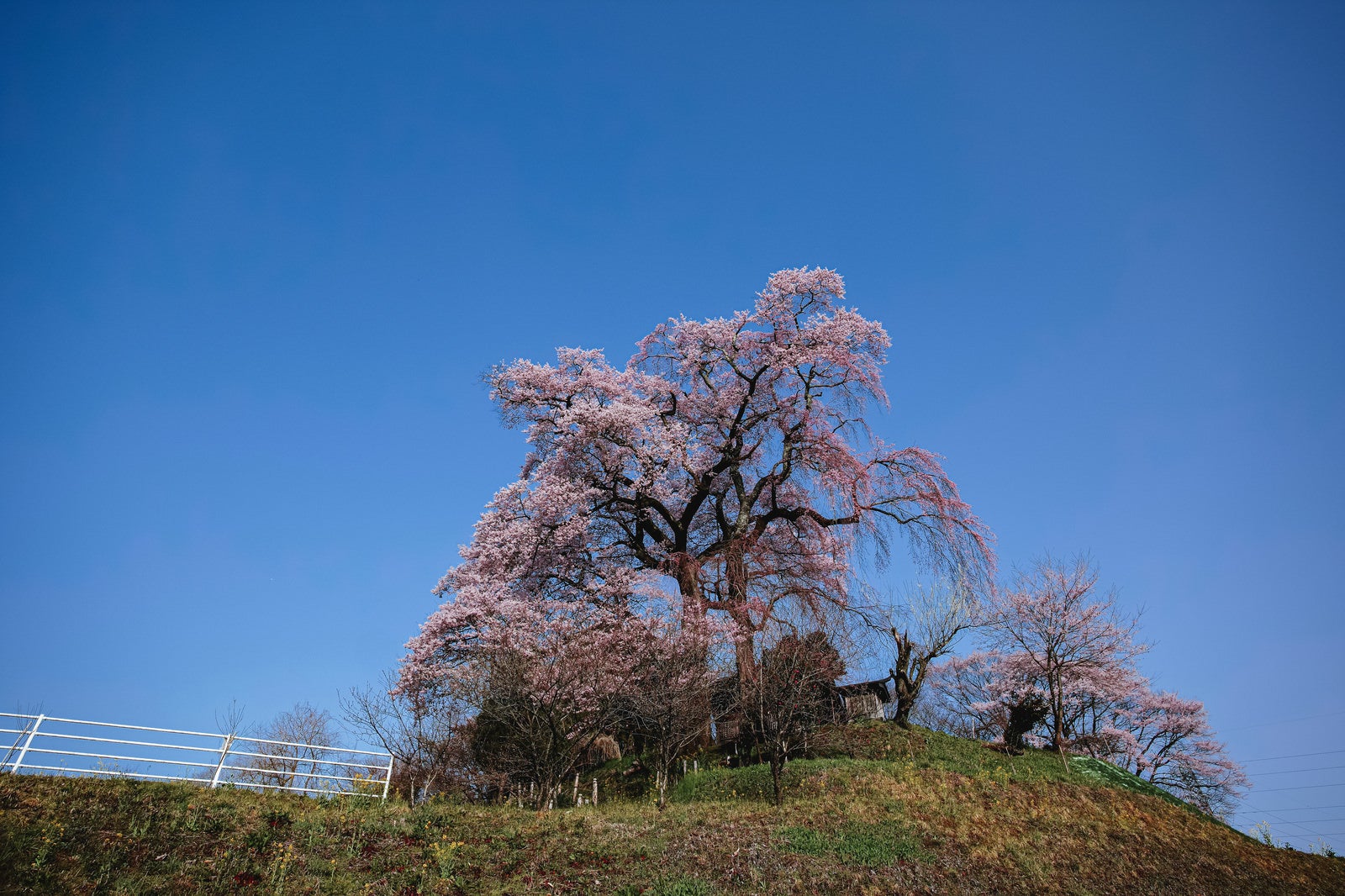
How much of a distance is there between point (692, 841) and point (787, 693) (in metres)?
6.61

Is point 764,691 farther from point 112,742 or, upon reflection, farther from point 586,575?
point 112,742

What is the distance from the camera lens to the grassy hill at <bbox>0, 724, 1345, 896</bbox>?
33.3 feet

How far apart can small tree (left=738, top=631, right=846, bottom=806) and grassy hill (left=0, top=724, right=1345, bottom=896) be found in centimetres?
120

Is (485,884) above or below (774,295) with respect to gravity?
below

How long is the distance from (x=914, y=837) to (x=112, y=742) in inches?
617

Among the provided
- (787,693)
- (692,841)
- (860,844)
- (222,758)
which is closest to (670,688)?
(787,693)

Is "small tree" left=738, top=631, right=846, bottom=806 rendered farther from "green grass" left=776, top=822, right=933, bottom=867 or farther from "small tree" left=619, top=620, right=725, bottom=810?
"green grass" left=776, top=822, right=933, bottom=867

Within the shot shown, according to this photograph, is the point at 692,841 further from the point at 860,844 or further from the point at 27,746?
the point at 27,746

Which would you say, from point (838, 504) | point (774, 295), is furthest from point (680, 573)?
point (774, 295)

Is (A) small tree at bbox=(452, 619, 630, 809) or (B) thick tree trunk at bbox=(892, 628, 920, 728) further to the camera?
(B) thick tree trunk at bbox=(892, 628, 920, 728)

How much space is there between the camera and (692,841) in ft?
44.5

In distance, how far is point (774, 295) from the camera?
25.6 metres

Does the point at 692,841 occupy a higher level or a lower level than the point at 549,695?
lower

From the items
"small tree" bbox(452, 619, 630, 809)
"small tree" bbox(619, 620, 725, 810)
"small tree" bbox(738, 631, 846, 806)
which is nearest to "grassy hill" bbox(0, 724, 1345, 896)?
"small tree" bbox(738, 631, 846, 806)
